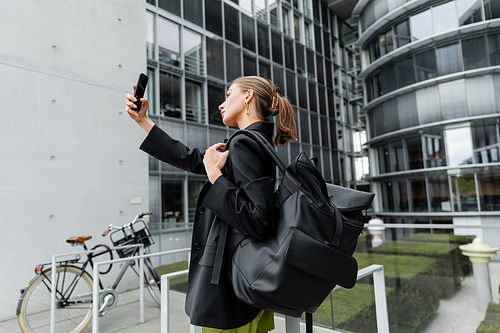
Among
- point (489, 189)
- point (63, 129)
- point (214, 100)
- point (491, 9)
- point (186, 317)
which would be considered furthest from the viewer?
point (491, 9)

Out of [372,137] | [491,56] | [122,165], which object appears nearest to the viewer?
[122,165]

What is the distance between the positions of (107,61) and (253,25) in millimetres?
8970

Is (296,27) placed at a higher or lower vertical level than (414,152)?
higher

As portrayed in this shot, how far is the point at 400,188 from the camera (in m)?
14.9

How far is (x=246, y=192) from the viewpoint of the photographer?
40.2 inches

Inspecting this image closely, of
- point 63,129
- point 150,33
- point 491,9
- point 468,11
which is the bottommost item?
point 63,129

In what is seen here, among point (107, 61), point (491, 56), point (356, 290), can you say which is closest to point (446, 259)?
point (356, 290)

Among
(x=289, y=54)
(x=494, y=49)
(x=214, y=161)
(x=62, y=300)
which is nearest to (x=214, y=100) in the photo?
(x=289, y=54)

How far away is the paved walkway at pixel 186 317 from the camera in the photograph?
86.3 inches

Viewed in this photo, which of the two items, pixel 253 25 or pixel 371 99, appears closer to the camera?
pixel 253 25

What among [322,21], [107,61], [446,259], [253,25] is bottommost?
[446,259]

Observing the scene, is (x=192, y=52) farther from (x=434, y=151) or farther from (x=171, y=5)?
(x=434, y=151)

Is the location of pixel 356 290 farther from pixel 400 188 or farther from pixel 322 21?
pixel 322 21

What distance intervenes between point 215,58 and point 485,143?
10.9 m
